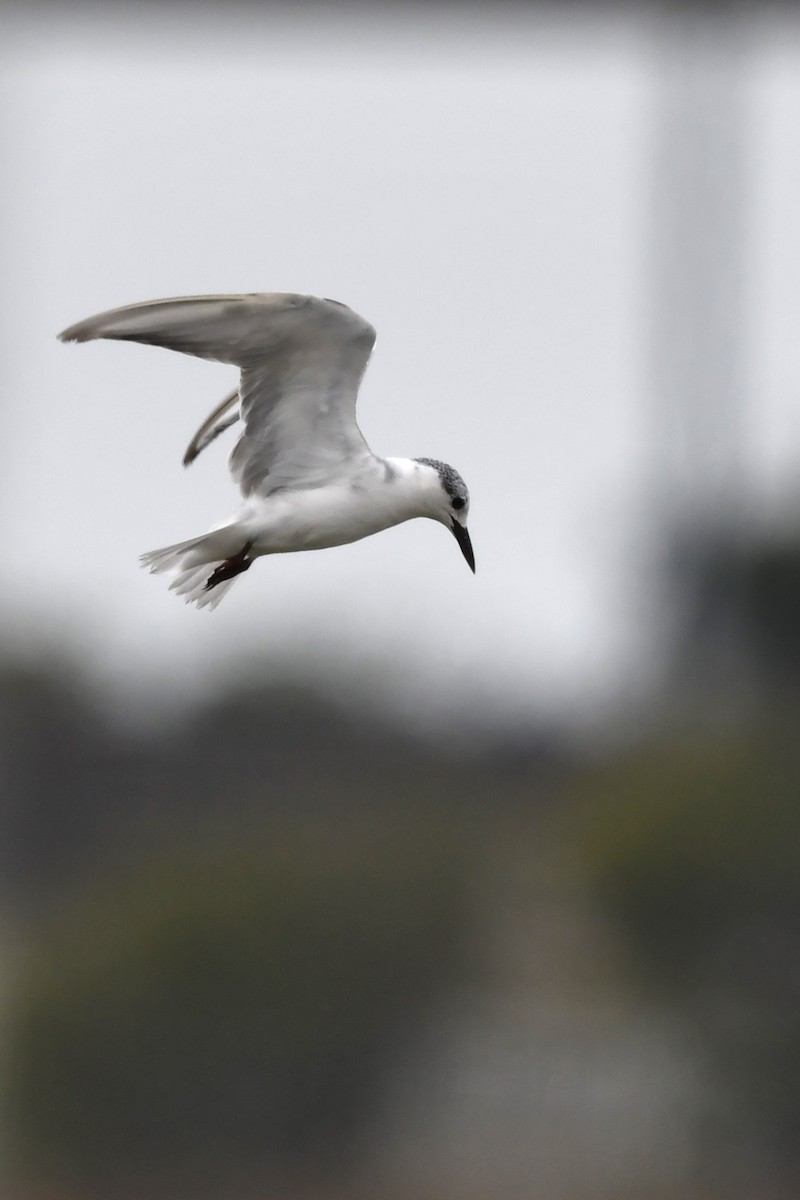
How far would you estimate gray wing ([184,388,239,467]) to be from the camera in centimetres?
1160

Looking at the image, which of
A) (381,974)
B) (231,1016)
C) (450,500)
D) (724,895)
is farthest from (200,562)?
(381,974)

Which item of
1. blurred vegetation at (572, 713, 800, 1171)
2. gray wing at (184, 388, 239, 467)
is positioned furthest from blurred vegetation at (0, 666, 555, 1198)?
gray wing at (184, 388, 239, 467)

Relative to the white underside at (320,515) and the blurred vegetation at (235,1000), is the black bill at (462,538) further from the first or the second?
the blurred vegetation at (235,1000)

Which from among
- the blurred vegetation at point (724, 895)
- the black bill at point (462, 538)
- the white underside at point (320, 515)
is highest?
the white underside at point (320, 515)

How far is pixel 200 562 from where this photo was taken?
11.0 meters

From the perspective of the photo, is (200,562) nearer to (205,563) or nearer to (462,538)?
(205,563)

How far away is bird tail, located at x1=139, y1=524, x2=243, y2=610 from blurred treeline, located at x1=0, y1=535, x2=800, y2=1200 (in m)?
35.5

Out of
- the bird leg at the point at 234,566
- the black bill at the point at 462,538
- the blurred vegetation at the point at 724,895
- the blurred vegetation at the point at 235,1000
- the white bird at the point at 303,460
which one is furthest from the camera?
the blurred vegetation at the point at 235,1000

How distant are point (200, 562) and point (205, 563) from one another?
95 millimetres

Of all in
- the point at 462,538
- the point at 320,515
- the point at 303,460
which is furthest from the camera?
the point at 462,538

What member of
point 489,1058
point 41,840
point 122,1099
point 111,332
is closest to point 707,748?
point 489,1058

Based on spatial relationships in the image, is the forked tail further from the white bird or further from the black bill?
the black bill

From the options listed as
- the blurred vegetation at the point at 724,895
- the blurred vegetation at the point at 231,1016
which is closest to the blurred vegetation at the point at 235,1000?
the blurred vegetation at the point at 231,1016

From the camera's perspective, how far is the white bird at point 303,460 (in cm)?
1033
